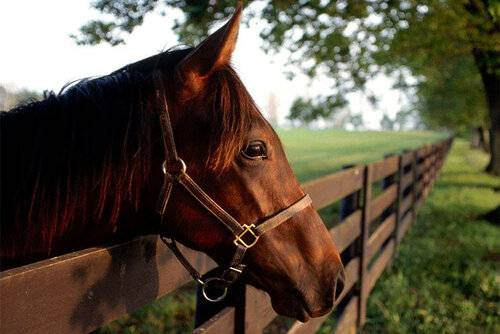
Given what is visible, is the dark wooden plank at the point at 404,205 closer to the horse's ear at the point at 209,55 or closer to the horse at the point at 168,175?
the horse at the point at 168,175

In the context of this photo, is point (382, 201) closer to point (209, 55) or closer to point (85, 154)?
point (209, 55)

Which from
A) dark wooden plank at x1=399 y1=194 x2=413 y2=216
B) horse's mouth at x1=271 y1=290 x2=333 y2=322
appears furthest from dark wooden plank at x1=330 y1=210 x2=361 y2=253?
dark wooden plank at x1=399 y1=194 x2=413 y2=216

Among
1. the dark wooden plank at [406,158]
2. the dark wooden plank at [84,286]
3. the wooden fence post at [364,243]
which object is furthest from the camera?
the dark wooden plank at [406,158]

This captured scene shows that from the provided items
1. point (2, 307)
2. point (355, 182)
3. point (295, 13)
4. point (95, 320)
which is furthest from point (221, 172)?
point (295, 13)

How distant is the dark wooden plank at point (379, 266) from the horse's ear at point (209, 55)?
11.3ft

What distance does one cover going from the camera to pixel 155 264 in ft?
5.15

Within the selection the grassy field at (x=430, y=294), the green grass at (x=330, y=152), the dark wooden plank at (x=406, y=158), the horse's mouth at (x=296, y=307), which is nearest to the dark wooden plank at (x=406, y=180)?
the dark wooden plank at (x=406, y=158)

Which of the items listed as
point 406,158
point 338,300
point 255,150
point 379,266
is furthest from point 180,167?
point 406,158

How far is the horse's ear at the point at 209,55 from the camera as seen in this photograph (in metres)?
1.44

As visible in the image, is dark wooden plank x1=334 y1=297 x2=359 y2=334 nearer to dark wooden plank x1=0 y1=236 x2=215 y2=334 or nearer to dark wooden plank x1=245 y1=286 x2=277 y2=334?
dark wooden plank x1=245 y1=286 x2=277 y2=334

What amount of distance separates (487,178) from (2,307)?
2000 centimetres

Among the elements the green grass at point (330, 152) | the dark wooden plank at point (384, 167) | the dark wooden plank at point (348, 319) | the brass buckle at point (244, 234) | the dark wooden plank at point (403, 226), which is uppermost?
the brass buckle at point (244, 234)

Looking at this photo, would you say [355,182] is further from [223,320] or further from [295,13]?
[295,13]

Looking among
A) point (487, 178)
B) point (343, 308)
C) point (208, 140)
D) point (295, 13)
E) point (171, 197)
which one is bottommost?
point (487, 178)
